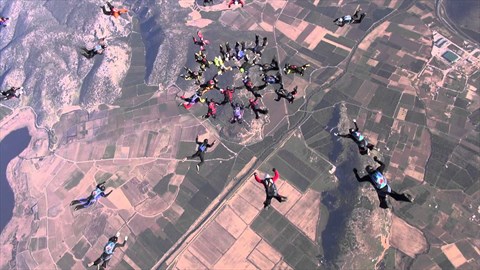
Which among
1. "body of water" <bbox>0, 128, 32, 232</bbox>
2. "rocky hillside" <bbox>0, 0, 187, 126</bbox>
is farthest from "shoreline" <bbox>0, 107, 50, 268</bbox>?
"rocky hillside" <bbox>0, 0, 187, 126</bbox>

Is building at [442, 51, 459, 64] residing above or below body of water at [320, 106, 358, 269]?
above

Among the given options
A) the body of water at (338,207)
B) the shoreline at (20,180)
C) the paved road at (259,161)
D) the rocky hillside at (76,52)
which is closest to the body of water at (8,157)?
the shoreline at (20,180)

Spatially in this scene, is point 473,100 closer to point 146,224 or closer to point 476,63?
point 476,63

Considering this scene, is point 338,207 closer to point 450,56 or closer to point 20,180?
point 450,56

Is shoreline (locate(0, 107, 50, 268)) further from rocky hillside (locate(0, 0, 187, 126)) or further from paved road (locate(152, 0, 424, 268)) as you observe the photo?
paved road (locate(152, 0, 424, 268))

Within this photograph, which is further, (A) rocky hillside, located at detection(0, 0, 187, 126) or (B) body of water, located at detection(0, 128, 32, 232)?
(A) rocky hillside, located at detection(0, 0, 187, 126)
